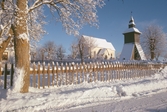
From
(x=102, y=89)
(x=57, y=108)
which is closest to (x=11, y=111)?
(x=57, y=108)

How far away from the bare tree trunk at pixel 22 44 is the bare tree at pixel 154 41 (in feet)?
138

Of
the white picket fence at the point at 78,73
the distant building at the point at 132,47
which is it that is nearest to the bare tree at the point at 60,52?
the distant building at the point at 132,47

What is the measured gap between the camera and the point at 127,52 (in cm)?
3966

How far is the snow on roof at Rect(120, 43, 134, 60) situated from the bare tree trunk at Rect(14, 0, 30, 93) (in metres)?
35.9

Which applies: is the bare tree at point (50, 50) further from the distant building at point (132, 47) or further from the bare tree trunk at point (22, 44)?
the bare tree trunk at point (22, 44)

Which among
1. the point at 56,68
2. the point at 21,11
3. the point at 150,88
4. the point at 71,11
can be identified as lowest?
the point at 150,88

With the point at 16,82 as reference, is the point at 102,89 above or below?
below

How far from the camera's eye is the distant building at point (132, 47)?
38.2 m

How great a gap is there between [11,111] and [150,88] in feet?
21.5

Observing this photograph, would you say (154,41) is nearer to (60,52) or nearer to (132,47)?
(132,47)

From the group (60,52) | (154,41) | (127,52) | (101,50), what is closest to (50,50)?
(60,52)

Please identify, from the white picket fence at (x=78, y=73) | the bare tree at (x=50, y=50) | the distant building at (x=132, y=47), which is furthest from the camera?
the bare tree at (x=50, y=50)

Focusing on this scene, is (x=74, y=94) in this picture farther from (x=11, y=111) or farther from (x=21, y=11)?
(x=21, y=11)

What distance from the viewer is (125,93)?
18.9 ft
